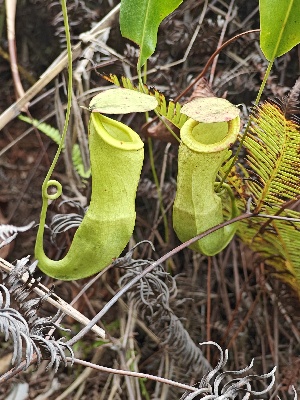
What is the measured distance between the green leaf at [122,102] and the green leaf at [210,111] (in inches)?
2.8

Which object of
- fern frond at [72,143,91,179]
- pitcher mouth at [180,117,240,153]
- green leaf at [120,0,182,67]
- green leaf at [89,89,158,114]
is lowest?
fern frond at [72,143,91,179]

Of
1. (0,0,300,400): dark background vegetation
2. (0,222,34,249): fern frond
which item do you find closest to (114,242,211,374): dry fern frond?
(0,0,300,400): dark background vegetation

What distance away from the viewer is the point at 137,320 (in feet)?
4.95

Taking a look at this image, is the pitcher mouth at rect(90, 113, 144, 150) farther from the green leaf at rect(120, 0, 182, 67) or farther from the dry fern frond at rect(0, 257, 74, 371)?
the dry fern frond at rect(0, 257, 74, 371)

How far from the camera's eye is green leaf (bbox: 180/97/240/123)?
0.90 m

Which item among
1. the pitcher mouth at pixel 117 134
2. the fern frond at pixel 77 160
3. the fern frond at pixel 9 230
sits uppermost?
the pitcher mouth at pixel 117 134

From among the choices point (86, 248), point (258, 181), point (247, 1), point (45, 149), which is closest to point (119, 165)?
point (86, 248)

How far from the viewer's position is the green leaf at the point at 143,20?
1.02 m

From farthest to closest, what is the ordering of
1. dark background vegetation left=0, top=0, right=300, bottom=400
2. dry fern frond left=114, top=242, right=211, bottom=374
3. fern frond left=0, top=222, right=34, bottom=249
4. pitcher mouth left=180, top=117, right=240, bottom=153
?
dark background vegetation left=0, top=0, right=300, bottom=400 < dry fern frond left=114, top=242, right=211, bottom=374 < pitcher mouth left=180, top=117, right=240, bottom=153 < fern frond left=0, top=222, right=34, bottom=249

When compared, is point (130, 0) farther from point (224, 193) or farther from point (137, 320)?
point (137, 320)

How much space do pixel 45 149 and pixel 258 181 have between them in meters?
0.83

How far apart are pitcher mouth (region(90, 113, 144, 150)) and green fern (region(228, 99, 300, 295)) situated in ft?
0.77

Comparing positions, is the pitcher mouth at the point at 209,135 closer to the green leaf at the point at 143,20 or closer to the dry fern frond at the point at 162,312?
the green leaf at the point at 143,20

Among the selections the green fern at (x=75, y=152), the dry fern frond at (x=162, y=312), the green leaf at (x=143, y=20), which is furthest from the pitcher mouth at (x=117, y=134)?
the green fern at (x=75, y=152)
